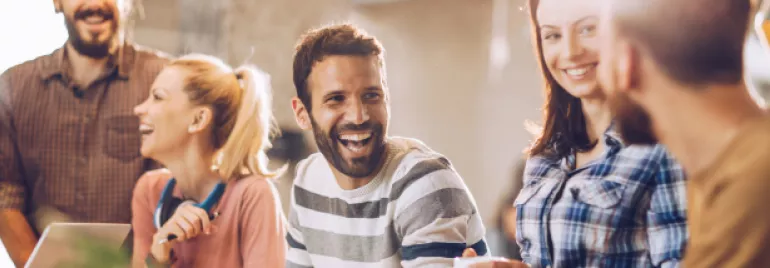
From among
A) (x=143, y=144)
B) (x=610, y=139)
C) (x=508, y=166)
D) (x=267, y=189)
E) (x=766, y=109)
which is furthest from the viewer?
(x=143, y=144)

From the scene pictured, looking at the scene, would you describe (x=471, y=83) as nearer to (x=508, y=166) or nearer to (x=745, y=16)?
(x=508, y=166)

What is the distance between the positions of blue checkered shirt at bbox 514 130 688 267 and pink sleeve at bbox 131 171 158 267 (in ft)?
3.58

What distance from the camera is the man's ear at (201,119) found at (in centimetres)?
200

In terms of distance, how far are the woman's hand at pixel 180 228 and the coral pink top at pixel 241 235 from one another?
2 centimetres

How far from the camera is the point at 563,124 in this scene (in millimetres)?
1425

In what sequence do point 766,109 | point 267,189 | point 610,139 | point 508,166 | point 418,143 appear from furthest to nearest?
point 267,189 → point 418,143 → point 508,166 → point 610,139 → point 766,109

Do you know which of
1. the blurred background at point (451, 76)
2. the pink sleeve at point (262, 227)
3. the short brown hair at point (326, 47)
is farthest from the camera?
the pink sleeve at point (262, 227)

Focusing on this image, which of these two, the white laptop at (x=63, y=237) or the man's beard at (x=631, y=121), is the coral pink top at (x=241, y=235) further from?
the man's beard at (x=631, y=121)

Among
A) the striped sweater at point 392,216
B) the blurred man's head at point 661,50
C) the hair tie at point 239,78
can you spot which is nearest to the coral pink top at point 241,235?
the striped sweater at point 392,216

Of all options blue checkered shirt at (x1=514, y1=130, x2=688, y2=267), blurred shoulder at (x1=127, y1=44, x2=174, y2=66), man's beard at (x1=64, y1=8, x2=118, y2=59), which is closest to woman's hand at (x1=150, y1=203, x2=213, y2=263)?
blurred shoulder at (x1=127, y1=44, x2=174, y2=66)

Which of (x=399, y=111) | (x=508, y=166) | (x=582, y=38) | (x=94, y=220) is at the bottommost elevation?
(x=94, y=220)

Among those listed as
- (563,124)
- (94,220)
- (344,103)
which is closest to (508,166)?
(563,124)

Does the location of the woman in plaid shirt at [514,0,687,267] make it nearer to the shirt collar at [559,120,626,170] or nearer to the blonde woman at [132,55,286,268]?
the shirt collar at [559,120,626,170]

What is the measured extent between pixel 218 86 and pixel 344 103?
0.45 metres
